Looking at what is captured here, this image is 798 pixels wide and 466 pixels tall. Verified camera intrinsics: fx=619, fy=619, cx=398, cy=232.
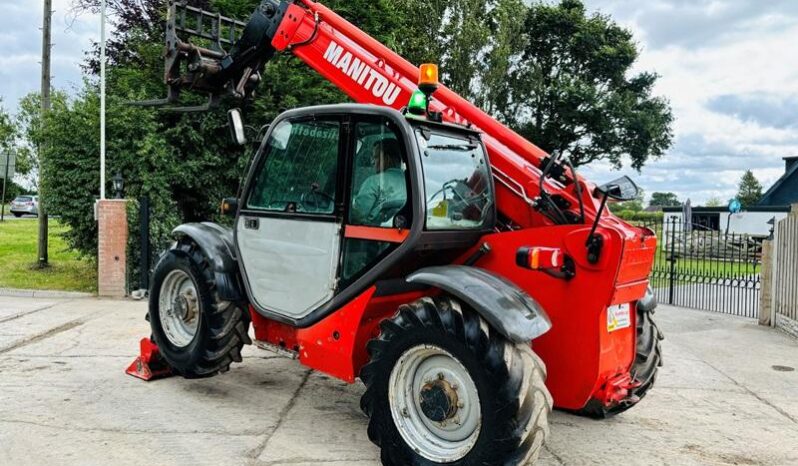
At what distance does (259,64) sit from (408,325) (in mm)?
3441

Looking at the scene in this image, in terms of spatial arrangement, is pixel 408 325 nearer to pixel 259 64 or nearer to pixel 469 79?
pixel 259 64

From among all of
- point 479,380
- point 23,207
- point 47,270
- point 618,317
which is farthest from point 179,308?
point 23,207

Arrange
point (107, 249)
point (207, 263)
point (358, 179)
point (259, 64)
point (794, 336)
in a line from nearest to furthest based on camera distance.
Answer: point (358, 179) < point (207, 263) < point (259, 64) < point (794, 336) < point (107, 249)

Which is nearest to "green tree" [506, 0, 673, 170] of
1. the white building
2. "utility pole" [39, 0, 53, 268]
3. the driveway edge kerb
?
the white building

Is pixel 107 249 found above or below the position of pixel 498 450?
above

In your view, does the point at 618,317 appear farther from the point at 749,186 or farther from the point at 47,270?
the point at 749,186

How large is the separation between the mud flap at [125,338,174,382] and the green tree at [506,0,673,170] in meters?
23.8

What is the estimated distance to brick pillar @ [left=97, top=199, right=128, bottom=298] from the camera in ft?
31.4

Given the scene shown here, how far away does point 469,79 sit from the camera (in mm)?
22672

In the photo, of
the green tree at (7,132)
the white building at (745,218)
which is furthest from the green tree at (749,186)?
the green tree at (7,132)

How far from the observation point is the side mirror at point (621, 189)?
3428 millimetres

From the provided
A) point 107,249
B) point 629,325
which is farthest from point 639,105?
point 629,325

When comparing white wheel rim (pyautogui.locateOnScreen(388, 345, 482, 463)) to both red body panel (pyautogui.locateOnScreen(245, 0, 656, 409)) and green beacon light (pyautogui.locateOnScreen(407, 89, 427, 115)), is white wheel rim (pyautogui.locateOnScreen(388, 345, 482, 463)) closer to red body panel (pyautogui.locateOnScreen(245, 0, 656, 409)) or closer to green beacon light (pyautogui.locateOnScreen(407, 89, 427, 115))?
red body panel (pyautogui.locateOnScreen(245, 0, 656, 409))

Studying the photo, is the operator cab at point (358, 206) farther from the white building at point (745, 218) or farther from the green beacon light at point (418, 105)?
the white building at point (745, 218)
